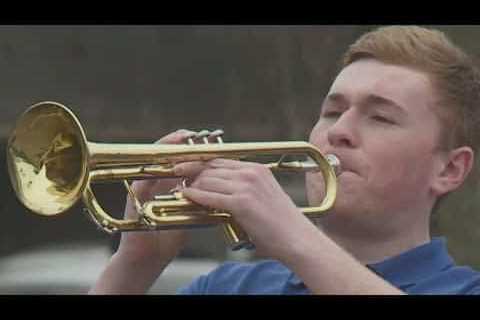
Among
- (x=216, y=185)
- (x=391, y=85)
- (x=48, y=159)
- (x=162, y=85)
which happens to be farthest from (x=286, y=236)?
(x=162, y=85)

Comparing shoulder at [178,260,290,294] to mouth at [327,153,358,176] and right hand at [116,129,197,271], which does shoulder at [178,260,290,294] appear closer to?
right hand at [116,129,197,271]

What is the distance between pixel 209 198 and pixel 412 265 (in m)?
0.58

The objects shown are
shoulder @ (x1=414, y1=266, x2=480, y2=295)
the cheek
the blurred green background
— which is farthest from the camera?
the blurred green background

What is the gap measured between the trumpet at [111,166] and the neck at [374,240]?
0.10 m

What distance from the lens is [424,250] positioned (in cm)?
285

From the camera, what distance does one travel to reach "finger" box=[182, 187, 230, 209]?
2518 mm

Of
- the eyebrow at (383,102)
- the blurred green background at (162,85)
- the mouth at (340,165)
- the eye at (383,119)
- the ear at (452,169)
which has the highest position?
the eyebrow at (383,102)

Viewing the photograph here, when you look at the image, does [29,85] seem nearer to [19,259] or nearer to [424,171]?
[19,259]

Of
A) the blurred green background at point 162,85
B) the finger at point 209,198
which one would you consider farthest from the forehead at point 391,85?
the blurred green background at point 162,85

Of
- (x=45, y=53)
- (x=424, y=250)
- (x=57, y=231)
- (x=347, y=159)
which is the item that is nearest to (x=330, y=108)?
(x=347, y=159)

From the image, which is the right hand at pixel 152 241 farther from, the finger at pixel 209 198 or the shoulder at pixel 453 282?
the shoulder at pixel 453 282

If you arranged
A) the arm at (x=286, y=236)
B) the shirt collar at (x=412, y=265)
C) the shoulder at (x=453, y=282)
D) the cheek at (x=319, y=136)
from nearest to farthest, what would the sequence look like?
the arm at (x=286, y=236)
the shoulder at (x=453, y=282)
the shirt collar at (x=412, y=265)
the cheek at (x=319, y=136)

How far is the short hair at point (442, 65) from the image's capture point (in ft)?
9.66

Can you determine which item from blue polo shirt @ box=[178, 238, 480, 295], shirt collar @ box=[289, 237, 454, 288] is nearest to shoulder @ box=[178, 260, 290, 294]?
blue polo shirt @ box=[178, 238, 480, 295]
